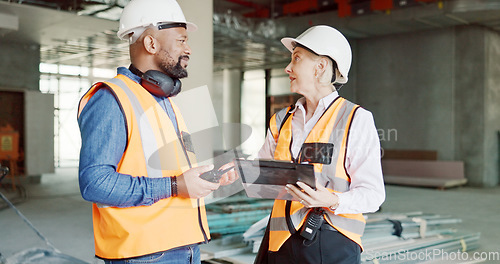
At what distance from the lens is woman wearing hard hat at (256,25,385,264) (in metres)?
1.94

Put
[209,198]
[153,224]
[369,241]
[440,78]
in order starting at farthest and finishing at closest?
[440,78]
[209,198]
[369,241]
[153,224]

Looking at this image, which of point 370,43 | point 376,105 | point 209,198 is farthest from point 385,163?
A: point 209,198

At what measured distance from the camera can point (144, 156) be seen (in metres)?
1.65

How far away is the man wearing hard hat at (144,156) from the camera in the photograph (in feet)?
5.07

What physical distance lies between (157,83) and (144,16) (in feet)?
0.93

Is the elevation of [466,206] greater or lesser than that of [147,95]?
lesser

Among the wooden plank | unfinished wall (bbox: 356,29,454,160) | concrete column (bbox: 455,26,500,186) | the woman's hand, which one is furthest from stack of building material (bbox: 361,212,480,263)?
unfinished wall (bbox: 356,29,454,160)

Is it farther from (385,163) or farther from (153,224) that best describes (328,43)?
(385,163)

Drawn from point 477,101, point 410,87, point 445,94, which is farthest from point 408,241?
point 410,87

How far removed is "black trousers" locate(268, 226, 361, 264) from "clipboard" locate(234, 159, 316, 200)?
293 mm

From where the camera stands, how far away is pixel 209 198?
6.88 meters

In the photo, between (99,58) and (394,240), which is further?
(99,58)

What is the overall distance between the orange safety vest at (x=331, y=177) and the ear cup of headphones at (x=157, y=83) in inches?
26.5

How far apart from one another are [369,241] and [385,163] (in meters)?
10.5
